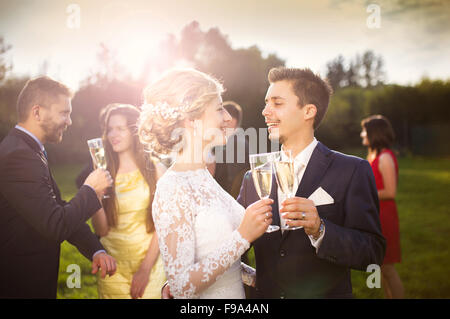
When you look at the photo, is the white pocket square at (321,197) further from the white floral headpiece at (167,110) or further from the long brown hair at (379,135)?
the long brown hair at (379,135)

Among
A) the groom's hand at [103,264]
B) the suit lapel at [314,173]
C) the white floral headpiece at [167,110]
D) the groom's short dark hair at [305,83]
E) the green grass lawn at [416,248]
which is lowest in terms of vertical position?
the green grass lawn at [416,248]

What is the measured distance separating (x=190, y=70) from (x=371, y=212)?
4.93ft

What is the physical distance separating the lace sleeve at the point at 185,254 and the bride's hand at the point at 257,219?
0.07 metres

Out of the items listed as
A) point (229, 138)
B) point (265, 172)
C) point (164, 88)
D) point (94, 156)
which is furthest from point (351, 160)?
point (229, 138)

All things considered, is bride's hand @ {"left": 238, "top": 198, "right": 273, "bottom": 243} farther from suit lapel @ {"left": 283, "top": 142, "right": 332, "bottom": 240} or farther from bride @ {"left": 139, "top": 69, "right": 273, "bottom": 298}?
suit lapel @ {"left": 283, "top": 142, "right": 332, "bottom": 240}

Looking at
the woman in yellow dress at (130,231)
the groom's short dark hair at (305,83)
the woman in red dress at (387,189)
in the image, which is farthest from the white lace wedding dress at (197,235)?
the woman in red dress at (387,189)

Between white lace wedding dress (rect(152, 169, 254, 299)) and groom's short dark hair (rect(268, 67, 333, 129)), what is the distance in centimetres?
93

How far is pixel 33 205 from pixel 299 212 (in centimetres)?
200

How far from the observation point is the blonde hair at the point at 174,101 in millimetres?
2258

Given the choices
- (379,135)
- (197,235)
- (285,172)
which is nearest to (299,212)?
(285,172)

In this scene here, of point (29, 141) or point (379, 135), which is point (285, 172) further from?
point (379, 135)

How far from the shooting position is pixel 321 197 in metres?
2.28

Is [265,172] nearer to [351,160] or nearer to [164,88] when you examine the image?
[351,160]

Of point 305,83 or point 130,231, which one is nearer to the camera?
point 305,83
